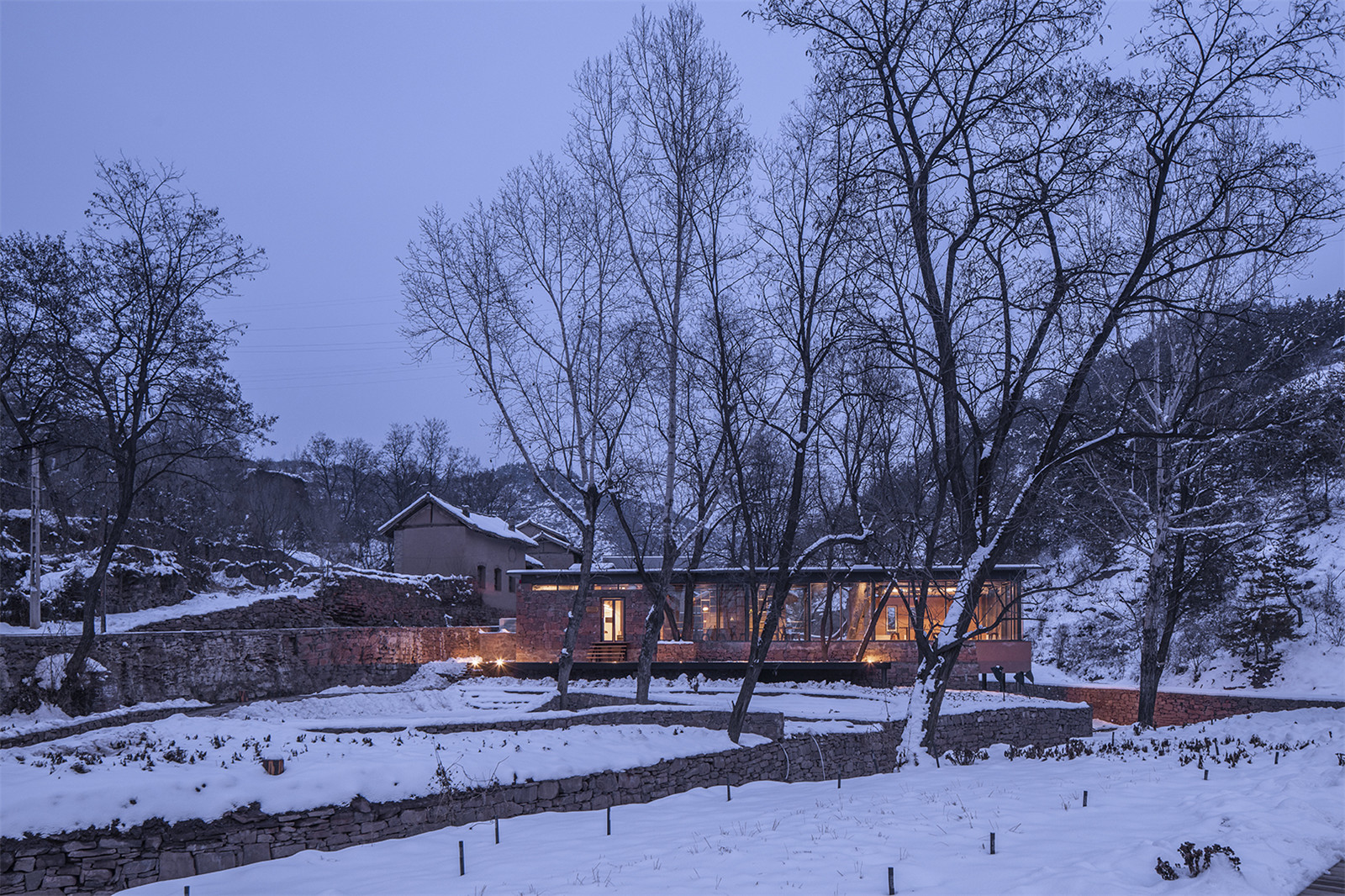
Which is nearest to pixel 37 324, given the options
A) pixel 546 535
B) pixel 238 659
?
pixel 238 659

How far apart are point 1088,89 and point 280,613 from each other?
28.1m

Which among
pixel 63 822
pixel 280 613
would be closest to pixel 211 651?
pixel 280 613

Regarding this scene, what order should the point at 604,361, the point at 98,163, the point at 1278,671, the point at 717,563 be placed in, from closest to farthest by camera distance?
the point at 98,163 < the point at 604,361 < the point at 1278,671 < the point at 717,563

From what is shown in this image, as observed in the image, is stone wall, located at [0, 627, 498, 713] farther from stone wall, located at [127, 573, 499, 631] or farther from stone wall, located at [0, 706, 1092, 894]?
stone wall, located at [0, 706, 1092, 894]

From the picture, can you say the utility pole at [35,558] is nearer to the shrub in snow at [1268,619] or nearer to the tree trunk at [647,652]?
the tree trunk at [647,652]

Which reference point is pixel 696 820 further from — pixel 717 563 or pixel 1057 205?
pixel 717 563

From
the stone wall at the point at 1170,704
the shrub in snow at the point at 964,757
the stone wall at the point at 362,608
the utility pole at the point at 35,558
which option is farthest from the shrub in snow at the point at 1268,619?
the utility pole at the point at 35,558

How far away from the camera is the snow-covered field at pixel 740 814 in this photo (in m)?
5.75

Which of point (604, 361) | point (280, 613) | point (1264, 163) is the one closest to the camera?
point (1264, 163)

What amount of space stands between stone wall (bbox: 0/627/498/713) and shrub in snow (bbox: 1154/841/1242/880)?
21.7 meters

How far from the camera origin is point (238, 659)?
999 inches

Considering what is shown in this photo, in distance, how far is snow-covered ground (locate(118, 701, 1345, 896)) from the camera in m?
5.52

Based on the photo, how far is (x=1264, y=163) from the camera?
34.6 feet

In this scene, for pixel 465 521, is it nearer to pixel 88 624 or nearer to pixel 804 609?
pixel 804 609
